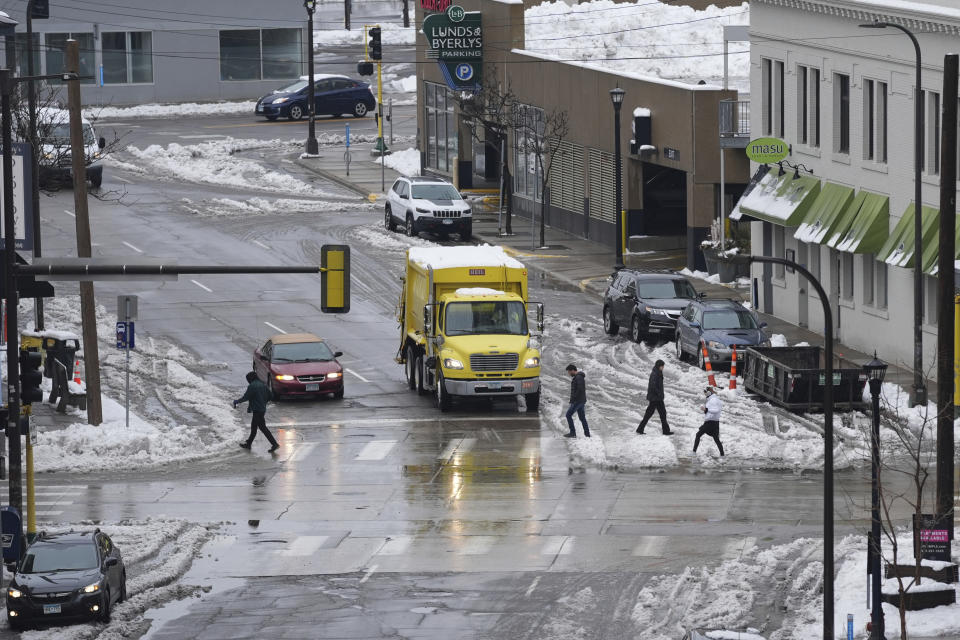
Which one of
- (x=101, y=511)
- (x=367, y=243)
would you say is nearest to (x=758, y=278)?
(x=367, y=243)

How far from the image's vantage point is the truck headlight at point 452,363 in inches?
1496

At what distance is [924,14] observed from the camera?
1565 inches

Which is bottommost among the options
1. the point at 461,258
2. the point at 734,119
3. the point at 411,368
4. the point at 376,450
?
the point at 376,450

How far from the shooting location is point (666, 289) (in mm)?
46688

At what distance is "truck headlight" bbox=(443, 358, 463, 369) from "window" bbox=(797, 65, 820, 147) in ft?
47.2

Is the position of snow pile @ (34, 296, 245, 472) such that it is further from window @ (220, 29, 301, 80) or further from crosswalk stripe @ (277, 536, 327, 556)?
window @ (220, 29, 301, 80)

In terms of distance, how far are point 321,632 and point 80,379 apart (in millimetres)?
20020

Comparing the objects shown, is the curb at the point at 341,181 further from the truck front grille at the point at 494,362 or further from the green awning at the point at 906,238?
the truck front grille at the point at 494,362

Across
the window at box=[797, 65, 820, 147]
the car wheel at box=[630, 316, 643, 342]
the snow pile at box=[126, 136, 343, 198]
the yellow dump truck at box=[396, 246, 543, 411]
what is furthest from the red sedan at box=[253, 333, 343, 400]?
the snow pile at box=[126, 136, 343, 198]

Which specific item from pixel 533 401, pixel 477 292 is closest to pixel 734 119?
pixel 477 292

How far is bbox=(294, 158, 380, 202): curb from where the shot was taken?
71.5 metres

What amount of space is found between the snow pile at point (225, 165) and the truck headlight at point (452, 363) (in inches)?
1316

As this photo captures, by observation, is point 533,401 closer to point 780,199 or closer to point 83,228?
point 83,228

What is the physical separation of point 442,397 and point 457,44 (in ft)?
110
